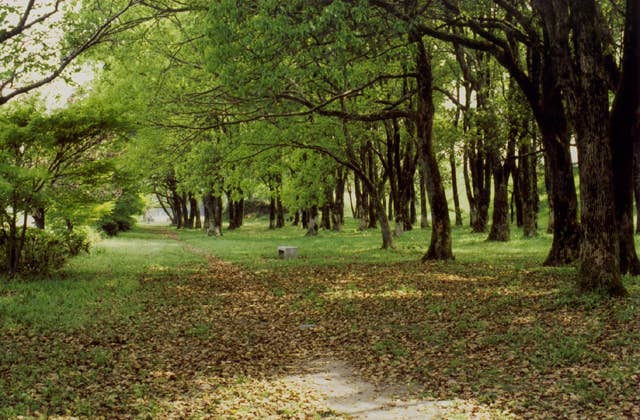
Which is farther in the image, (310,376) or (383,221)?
(383,221)

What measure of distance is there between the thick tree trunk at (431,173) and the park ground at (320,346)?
298cm

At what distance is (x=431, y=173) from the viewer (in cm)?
2139

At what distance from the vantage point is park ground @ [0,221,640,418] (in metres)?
7.25

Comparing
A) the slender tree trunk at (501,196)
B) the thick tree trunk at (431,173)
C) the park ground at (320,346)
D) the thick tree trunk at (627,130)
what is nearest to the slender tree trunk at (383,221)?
the thick tree trunk at (431,173)

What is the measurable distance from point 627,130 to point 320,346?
9.48 metres

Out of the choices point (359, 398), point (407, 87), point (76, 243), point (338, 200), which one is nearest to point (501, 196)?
point (407, 87)

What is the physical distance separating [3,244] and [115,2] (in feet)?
27.5

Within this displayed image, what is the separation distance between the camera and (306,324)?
40.1 ft

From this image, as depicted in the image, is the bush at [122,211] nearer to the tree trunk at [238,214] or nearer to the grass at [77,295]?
the tree trunk at [238,214]

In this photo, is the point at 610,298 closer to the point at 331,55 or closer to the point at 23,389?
the point at 331,55

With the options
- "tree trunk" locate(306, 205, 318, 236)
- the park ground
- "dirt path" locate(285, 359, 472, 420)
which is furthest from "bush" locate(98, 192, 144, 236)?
"dirt path" locate(285, 359, 472, 420)

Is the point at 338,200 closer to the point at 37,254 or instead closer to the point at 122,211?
the point at 122,211

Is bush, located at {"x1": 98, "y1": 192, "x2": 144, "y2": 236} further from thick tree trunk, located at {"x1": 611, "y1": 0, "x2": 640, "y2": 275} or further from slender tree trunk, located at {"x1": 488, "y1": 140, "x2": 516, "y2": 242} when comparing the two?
thick tree trunk, located at {"x1": 611, "y1": 0, "x2": 640, "y2": 275}

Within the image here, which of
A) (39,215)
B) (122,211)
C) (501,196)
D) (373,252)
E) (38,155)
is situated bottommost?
(373,252)
